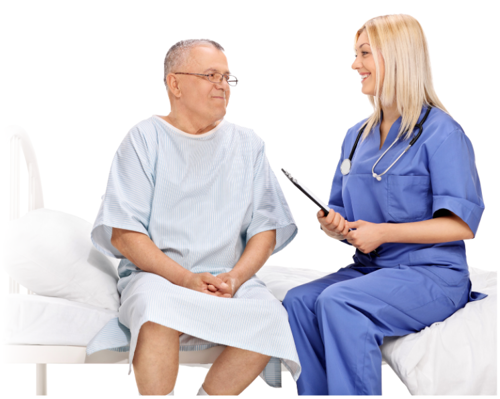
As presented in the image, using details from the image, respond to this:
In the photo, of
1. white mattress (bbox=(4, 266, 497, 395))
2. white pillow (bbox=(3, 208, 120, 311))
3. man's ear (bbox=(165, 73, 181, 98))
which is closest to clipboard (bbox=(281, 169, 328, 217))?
white mattress (bbox=(4, 266, 497, 395))

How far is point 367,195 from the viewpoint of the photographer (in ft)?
6.00

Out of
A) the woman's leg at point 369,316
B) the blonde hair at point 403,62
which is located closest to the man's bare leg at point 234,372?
the woman's leg at point 369,316

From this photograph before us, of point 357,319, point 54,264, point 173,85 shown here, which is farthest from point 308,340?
point 173,85

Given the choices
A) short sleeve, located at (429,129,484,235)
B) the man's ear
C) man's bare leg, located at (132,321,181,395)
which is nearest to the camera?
man's bare leg, located at (132,321,181,395)

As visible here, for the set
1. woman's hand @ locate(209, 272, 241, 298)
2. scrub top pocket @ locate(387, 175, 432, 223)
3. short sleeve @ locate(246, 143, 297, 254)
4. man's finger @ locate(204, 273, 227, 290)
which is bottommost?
woman's hand @ locate(209, 272, 241, 298)

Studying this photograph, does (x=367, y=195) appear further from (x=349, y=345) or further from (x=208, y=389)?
(x=208, y=389)

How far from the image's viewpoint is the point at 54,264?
178cm

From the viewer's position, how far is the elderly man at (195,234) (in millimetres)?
1539

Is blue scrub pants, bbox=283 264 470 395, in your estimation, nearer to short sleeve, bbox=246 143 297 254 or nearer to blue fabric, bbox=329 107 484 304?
blue fabric, bbox=329 107 484 304

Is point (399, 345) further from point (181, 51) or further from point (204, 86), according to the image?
point (181, 51)

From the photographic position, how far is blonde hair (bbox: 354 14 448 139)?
1.78 m

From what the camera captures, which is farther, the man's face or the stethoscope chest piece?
the stethoscope chest piece

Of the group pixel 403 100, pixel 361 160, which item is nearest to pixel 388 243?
pixel 361 160

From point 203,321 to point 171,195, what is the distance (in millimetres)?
463
